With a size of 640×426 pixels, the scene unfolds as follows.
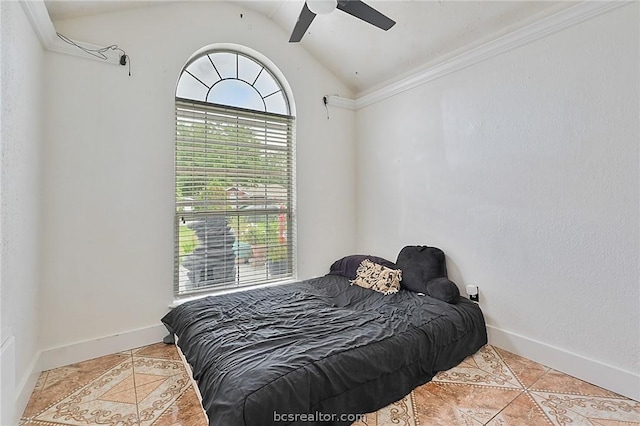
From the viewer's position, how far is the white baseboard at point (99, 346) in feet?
7.57

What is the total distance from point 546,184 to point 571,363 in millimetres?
→ 1269

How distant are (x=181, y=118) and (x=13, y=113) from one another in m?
1.29

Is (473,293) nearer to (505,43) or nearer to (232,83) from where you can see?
(505,43)

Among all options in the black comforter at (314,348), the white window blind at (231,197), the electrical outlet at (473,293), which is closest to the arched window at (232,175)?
the white window blind at (231,197)

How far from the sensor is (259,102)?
339 centimetres

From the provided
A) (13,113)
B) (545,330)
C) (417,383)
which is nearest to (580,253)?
(545,330)

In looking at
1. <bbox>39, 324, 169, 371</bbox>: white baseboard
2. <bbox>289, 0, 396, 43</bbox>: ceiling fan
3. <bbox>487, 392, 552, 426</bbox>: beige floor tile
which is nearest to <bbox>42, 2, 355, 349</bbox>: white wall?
<bbox>39, 324, 169, 371</bbox>: white baseboard

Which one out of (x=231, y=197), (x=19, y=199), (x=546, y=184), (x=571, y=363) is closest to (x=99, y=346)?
(x=19, y=199)

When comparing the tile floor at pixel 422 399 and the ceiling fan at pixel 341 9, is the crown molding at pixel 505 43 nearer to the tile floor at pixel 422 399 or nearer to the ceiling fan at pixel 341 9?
the ceiling fan at pixel 341 9

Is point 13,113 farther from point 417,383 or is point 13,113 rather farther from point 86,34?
point 417,383

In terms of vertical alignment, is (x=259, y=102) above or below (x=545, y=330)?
above

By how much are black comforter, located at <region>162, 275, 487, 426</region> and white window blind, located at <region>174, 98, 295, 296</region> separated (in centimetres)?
51

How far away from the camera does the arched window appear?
2.97 m

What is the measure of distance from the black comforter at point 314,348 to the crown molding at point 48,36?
214 cm
